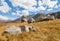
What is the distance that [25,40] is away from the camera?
60.5 ft

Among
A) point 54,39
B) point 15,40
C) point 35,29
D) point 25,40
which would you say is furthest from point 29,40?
point 35,29

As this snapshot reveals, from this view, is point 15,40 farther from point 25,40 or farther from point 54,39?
point 54,39

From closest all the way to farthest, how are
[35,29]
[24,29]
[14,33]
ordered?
[14,33], [24,29], [35,29]

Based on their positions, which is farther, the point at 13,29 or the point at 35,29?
the point at 35,29

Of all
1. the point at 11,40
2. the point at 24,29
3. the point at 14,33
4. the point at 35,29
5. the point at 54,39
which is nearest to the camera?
the point at 11,40

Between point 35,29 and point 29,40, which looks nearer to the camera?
point 29,40

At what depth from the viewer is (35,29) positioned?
84.1ft

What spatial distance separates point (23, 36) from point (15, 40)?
2.01 m

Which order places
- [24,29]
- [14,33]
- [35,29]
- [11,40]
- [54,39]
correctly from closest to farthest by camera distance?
1. [11,40]
2. [54,39]
3. [14,33]
4. [24,29]
5. [35,29]

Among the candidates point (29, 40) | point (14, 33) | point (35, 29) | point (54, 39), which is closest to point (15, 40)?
point (29, 40)

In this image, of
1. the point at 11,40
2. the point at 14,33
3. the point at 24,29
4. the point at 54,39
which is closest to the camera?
the point at 11,40

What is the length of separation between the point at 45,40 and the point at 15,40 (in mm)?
3413

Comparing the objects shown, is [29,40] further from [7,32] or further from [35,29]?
[35,29]

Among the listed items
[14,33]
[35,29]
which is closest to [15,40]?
[14,33]
